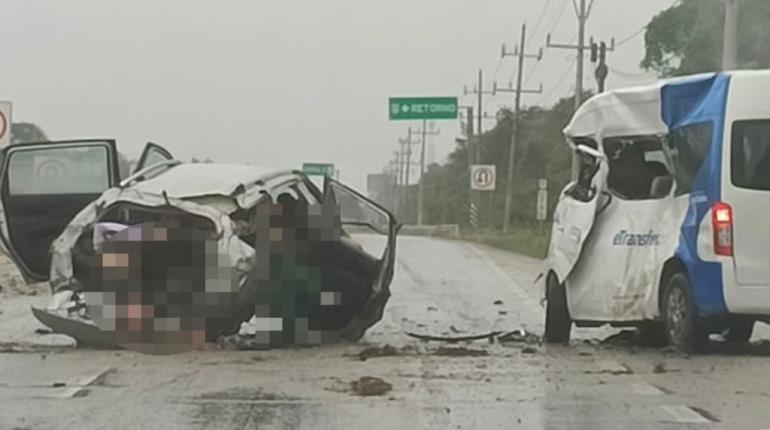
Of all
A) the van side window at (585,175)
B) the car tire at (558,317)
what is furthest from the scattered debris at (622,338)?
the van side window at (585,175)

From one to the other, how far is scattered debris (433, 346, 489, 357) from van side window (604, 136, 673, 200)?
189 centimetres

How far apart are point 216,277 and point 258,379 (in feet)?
5.14

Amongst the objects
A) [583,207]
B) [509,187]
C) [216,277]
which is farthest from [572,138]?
[509,187]

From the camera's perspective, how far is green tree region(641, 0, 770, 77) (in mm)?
37438

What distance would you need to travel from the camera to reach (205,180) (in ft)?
41.1

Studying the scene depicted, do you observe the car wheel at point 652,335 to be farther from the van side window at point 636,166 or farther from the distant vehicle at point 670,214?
the van side window at point 636,166

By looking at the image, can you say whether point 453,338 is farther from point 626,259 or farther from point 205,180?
point 205,180

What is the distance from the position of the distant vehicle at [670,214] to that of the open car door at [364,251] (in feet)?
5.27

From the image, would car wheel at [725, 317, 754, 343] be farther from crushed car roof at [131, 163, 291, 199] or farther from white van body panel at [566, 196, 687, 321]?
crushed car roof at [131, 163, 291, 199]

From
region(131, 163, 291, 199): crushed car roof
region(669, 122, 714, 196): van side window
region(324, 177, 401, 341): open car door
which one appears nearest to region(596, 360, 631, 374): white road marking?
region(669, 122, 714, 196): van side window

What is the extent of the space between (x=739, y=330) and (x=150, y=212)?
525cm

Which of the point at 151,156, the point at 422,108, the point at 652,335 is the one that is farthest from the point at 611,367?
the point at 422,108

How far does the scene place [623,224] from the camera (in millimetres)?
12648

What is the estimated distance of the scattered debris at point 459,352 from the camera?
12406 mm
